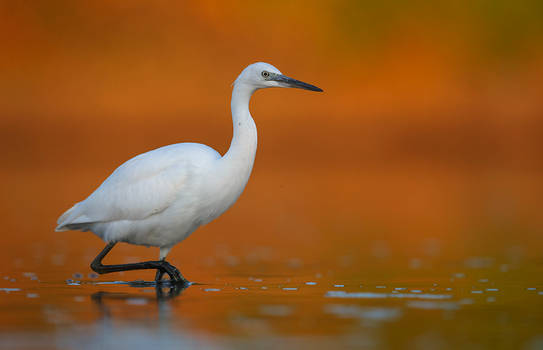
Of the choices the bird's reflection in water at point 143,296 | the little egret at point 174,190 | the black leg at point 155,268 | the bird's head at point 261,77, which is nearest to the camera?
the bird's reflection in water at point 143,296

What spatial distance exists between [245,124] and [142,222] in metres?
1.38

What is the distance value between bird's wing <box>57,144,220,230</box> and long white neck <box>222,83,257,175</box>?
265 mm

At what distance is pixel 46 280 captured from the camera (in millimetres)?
8641

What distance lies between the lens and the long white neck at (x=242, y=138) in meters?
8.27

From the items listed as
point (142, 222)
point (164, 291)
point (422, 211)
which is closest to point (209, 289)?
point (164, 291)

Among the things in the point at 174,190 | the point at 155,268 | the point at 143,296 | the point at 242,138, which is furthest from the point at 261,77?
the point at 143,296

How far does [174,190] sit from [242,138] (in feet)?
2.72

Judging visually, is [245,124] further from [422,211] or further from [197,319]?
[422,211]

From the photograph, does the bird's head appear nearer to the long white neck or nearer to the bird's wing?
the long white neck

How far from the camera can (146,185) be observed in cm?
840

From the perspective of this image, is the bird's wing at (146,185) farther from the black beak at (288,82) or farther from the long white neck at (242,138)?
the black beak at (288,82)

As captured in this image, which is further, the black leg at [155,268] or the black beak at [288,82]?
the black beak at [288,82]

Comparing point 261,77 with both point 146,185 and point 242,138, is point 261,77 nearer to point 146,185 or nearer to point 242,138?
point 242,138

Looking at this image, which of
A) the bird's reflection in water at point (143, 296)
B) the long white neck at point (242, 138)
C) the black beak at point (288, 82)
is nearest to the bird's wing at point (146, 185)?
the long white neck at point (242, 138)
